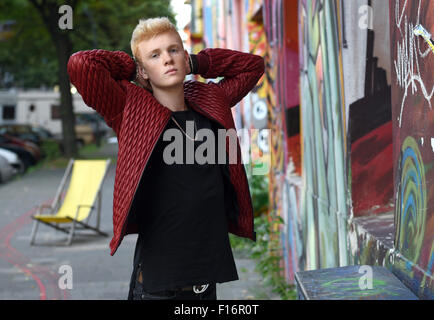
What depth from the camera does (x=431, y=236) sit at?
8.20ft

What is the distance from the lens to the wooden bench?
2.45 metres

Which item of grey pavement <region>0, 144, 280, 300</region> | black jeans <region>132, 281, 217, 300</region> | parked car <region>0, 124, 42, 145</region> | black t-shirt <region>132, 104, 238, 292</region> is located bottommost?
parked car <region>0, 124, 42, 145</region>

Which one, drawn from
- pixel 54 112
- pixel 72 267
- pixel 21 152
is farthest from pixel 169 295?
pixel 54 112

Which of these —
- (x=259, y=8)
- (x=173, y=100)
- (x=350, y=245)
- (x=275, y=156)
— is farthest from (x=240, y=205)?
(x=259, y=8)

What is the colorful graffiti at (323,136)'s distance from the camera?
4.12m

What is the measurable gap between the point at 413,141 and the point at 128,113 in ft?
3.44

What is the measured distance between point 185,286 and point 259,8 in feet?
20.9

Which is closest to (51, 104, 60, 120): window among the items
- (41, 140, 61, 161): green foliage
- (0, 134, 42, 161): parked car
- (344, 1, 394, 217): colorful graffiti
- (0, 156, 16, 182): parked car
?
(41, 140, 61, 161): green foliage

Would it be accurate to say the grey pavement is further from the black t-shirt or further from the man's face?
the man's face

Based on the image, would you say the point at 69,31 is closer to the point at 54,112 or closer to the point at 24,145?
the point at 24,145

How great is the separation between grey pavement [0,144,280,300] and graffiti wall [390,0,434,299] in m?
3.31

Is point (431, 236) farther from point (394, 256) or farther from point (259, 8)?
point (259, 8)

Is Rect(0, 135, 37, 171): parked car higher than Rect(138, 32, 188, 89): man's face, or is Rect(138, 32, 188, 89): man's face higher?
Rect(138, 32, 188, 89): man's face

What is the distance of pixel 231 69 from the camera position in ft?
10.3
